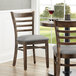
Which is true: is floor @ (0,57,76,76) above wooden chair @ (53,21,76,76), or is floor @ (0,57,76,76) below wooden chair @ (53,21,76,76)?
below

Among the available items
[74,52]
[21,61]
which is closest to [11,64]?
[21,61]

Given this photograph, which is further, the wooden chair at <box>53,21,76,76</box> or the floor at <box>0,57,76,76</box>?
the floor at <box>0,57,76,76</box>

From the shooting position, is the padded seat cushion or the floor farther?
the floor

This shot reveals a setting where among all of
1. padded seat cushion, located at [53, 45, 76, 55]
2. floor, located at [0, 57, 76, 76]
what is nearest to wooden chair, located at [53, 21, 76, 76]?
padded seat cushion, located at [53, 45, 76, 55]

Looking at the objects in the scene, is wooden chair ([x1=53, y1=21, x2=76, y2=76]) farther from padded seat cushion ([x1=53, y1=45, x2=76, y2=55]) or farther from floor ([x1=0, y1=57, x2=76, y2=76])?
floor ([x1=0, y1=57, x2=76, y2=76])

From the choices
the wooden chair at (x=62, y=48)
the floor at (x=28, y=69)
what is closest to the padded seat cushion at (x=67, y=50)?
the wooden chair at (x=62, y=48)

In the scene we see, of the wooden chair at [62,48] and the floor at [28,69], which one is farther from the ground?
the wooden chair at [62,48]

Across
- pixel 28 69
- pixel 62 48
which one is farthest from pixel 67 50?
pixel 28 69

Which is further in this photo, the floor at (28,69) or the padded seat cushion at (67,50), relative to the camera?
the floor at (28,69)

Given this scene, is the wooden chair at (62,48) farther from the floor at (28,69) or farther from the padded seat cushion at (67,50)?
the floor at (28,69)

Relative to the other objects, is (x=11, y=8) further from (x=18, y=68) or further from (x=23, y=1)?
(x=18, y=68)

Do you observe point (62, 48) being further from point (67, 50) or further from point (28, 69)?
point (28, 69)

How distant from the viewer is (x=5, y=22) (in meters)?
5.88

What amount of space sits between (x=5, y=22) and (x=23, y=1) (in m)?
0.71
